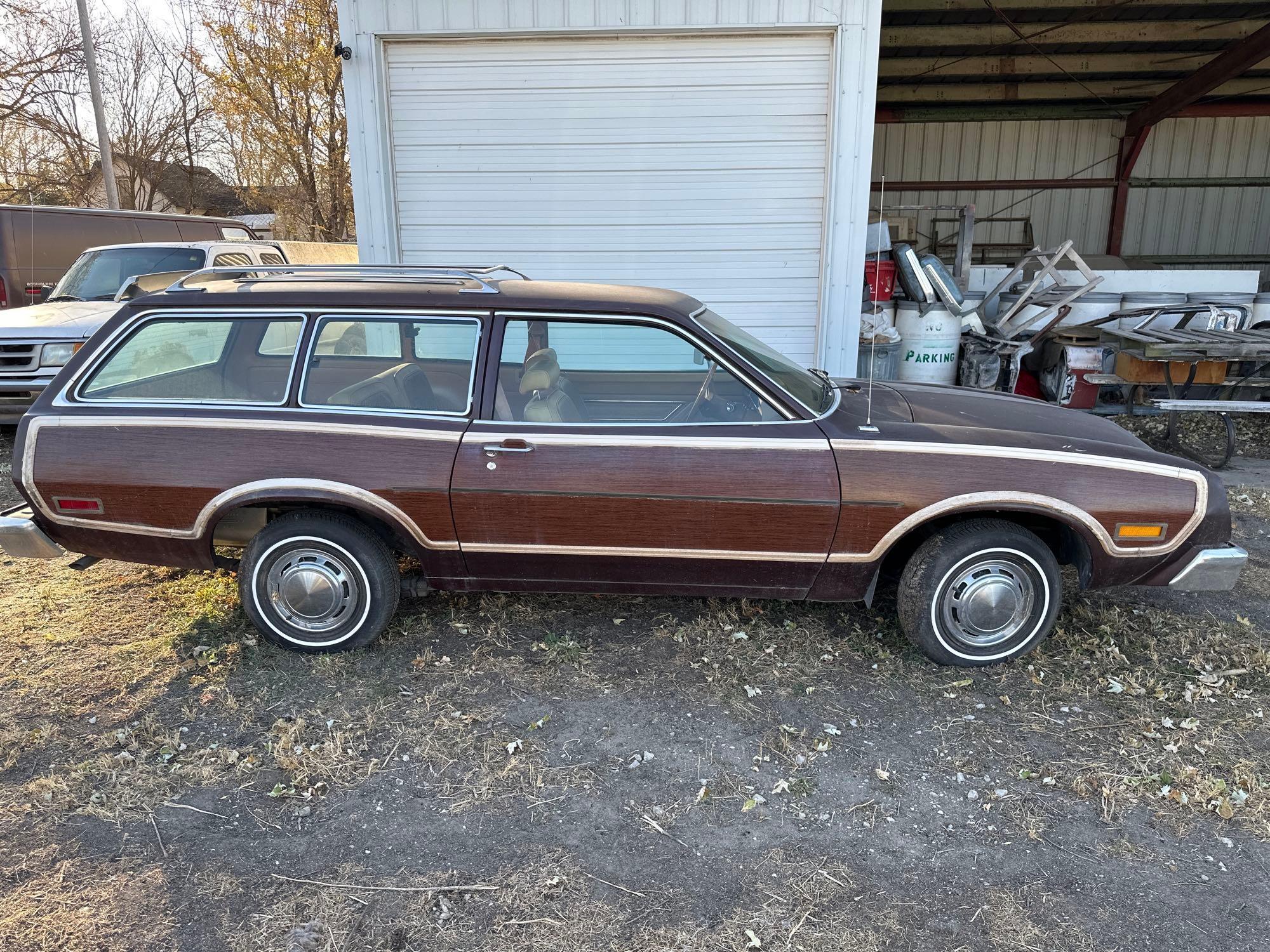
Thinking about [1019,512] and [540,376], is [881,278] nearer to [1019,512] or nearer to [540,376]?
[1019,512]

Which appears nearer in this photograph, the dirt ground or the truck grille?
the dirt ground

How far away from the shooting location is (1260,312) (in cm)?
→ 905

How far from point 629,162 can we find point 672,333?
4.81 m

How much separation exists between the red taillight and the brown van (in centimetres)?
742

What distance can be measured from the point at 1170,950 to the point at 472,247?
739 cm

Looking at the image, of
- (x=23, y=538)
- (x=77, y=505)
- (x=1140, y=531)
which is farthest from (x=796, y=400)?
(x=23, y=538)

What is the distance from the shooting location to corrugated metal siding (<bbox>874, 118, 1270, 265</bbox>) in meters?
16.4

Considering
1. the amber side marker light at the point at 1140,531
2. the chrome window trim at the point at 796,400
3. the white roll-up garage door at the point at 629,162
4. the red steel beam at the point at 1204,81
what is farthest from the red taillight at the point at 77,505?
the red steel beam at the point at 1204,81

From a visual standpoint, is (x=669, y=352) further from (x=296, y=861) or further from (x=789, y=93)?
(x=789, y=93)

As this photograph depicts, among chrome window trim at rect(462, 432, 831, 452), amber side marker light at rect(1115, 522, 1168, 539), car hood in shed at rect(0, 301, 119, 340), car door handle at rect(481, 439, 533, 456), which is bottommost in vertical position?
amber side marker light at rect(1115, 522, 1168, 539)

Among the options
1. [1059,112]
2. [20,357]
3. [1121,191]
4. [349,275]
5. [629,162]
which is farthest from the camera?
[1121,191]

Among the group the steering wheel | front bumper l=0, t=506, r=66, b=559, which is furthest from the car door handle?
front bumper l=0, t=506, r=66, b=559

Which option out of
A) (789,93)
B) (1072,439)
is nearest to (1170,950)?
(1072,439)

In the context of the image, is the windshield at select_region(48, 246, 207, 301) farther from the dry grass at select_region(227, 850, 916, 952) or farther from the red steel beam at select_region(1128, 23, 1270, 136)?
the red steel beam at select_region(1128, 23, 1270, 136)
